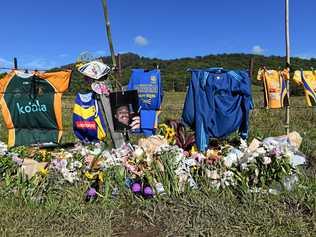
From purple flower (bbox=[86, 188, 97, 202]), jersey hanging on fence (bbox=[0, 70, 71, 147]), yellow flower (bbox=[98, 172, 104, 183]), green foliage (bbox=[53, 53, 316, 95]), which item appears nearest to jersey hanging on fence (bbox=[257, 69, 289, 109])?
jersey hanging on fence (bbox=[0, 70, 71, 147])

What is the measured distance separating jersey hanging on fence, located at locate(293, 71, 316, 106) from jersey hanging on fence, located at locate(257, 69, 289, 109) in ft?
0.73

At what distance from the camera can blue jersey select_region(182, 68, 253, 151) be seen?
6.39m

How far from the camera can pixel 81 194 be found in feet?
16.6

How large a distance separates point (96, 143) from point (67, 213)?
239cm

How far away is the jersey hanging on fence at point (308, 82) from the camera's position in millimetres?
8047

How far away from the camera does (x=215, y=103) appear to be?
21.2 ft

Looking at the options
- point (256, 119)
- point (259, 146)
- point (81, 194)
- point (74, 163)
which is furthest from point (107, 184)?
point (256, 119)

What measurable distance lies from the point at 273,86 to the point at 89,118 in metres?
3.29

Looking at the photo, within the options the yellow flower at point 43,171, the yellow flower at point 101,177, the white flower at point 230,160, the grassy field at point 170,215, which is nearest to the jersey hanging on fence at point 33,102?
the yellow flower at point 43,171

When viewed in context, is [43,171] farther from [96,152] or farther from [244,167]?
[244,167]

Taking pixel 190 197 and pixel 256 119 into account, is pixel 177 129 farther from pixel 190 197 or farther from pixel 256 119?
pixel 256 119

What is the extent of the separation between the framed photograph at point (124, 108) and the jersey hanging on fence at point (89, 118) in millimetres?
426

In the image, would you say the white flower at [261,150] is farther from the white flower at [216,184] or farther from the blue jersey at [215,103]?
the blue jersey at [215,103]

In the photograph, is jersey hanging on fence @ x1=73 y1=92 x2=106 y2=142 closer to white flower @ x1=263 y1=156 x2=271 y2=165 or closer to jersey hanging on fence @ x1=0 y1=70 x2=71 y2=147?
jersey hanging on fence @ x1=0 y1=70 x2=71 y2=147
